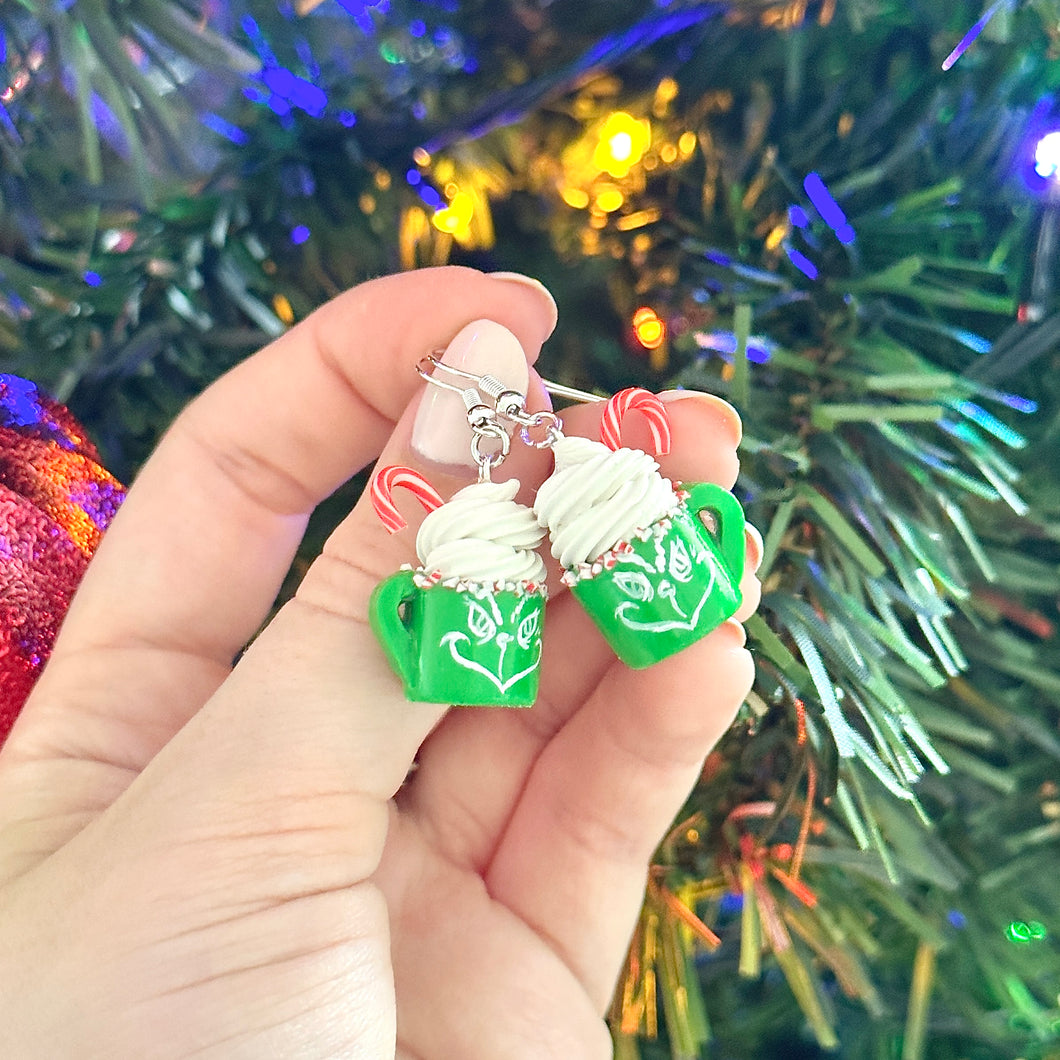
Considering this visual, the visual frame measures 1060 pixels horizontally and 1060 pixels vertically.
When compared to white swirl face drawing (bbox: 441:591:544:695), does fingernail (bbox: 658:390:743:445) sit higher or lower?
higher

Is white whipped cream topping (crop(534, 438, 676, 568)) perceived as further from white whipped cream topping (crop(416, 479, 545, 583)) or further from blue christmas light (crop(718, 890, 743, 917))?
blue christmas light (crop(718, 890, 743, 917))

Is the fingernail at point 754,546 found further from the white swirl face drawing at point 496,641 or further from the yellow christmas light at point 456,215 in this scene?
the yellow christmas light at point 456,215

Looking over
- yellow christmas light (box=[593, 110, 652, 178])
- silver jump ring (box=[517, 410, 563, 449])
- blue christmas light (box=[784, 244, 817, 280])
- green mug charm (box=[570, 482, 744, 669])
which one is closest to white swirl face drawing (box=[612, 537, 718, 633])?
green mug charm (box=[570, 482, 744, 669])

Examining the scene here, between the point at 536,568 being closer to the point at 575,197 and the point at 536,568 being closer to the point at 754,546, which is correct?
the point at 754,546

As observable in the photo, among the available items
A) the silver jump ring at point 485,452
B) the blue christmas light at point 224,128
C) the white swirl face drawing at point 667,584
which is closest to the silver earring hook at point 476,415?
the silver jump ring at point 485,452

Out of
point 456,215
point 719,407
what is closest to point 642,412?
point 719,407

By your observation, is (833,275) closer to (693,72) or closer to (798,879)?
(693,72)
